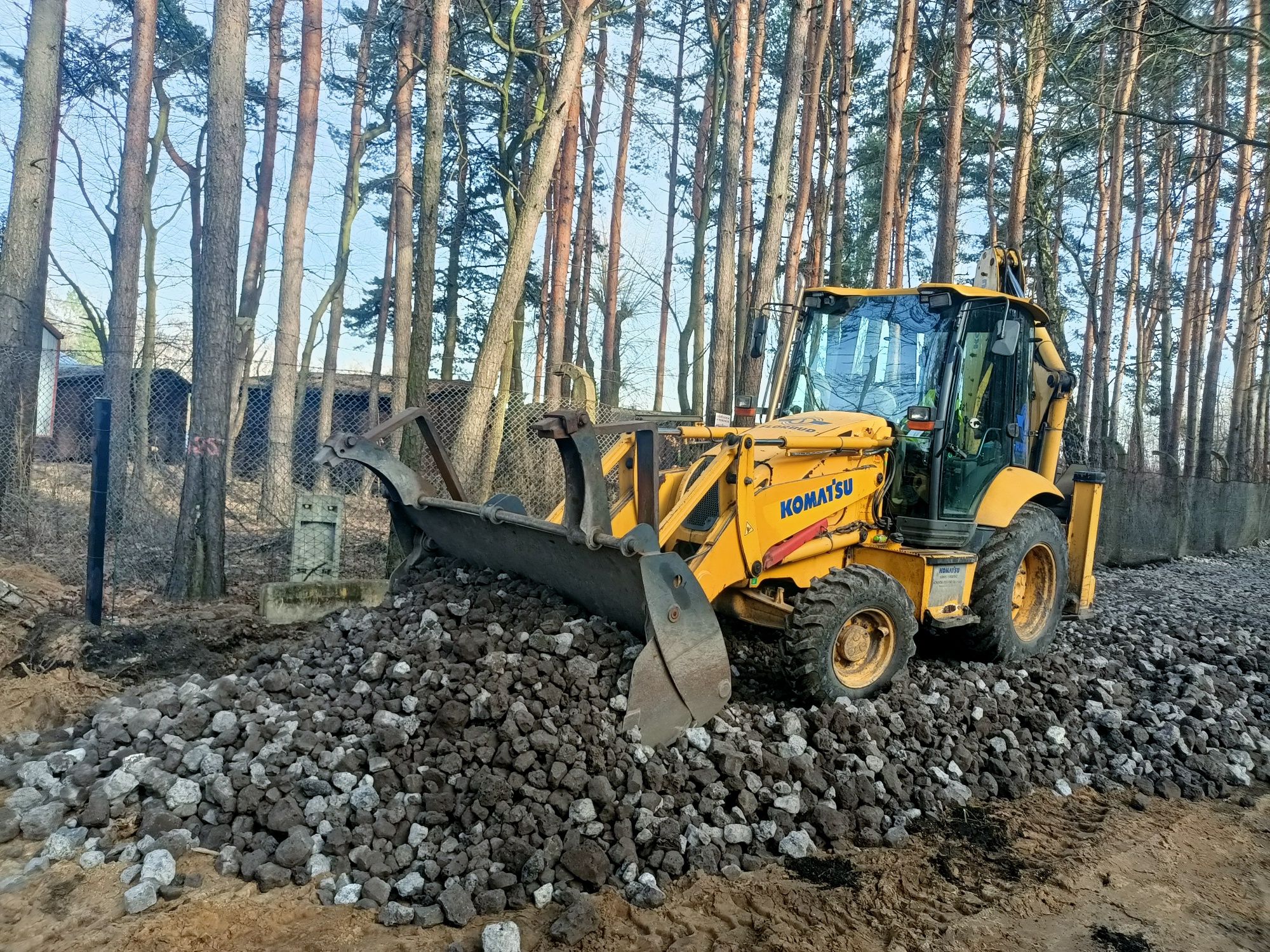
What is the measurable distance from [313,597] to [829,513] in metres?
4.11

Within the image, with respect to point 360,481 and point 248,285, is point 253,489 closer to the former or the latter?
point 360,481

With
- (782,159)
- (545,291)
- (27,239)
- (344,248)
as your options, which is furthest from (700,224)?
(27,239)

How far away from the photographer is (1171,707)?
5.57 m

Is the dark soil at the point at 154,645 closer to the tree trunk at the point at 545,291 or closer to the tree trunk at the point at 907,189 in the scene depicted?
the tree trunk at the point at 545,291

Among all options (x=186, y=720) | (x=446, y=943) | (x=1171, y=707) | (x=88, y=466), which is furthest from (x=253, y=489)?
(x=1171, y=707)

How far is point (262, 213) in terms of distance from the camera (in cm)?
2111

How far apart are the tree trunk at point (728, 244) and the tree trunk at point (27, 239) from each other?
24.2ft

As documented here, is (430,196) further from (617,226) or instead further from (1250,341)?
(1250,341)

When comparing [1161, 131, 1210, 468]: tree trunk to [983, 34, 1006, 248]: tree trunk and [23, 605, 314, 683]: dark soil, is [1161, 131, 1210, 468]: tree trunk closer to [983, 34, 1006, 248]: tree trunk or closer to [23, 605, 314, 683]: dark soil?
[983, 34, 1006, 248]: tree trunk

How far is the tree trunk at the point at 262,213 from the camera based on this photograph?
18.6 m

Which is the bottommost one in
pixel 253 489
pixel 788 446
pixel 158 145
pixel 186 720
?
pixel 186 720

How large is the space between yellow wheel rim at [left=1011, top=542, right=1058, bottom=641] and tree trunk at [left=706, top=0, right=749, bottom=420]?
15.6 feet

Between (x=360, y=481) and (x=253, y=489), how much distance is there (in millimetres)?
1249

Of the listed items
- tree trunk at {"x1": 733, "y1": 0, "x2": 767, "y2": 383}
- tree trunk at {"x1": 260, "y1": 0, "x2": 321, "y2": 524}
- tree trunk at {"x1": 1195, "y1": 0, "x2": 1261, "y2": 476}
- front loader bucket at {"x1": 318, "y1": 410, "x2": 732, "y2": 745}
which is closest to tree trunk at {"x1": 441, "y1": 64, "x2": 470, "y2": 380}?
tree trunk at {"x1": 260, "y1": 0, "x2": 321, "y2": 524}
